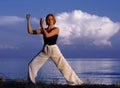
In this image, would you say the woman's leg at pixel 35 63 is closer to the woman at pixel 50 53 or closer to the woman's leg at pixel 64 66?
the woman at pixel 50 53

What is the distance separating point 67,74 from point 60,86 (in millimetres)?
960

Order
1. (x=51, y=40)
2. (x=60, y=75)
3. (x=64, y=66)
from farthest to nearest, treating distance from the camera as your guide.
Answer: (x=60, y=75) < (x=64, y=66) < (x=51, y=40)

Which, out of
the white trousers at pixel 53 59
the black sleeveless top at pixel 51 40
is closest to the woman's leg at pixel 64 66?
the white trousers at pixel 53 59

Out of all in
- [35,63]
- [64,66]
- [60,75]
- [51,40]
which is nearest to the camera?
[51,40]

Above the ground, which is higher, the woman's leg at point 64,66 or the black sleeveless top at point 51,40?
the black sleeveless top at point 51,40

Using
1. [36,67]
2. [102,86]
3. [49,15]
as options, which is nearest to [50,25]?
[49,15]

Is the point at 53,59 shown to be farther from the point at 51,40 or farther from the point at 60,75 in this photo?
the point at 60,75

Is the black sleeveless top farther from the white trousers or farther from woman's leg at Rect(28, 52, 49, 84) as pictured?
woman's leg at Rect(28, 52, 49, 84)

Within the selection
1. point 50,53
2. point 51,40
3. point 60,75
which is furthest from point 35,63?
point 60,75

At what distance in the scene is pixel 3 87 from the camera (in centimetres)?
1880

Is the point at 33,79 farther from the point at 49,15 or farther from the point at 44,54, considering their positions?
the point at 49,15

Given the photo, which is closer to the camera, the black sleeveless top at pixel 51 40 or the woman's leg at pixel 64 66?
the black sleeveless top at pixel 51 40

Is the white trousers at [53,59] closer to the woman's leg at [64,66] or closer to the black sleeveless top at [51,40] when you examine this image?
the woman's leg at [64,66]

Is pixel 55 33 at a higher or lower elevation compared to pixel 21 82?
higher
